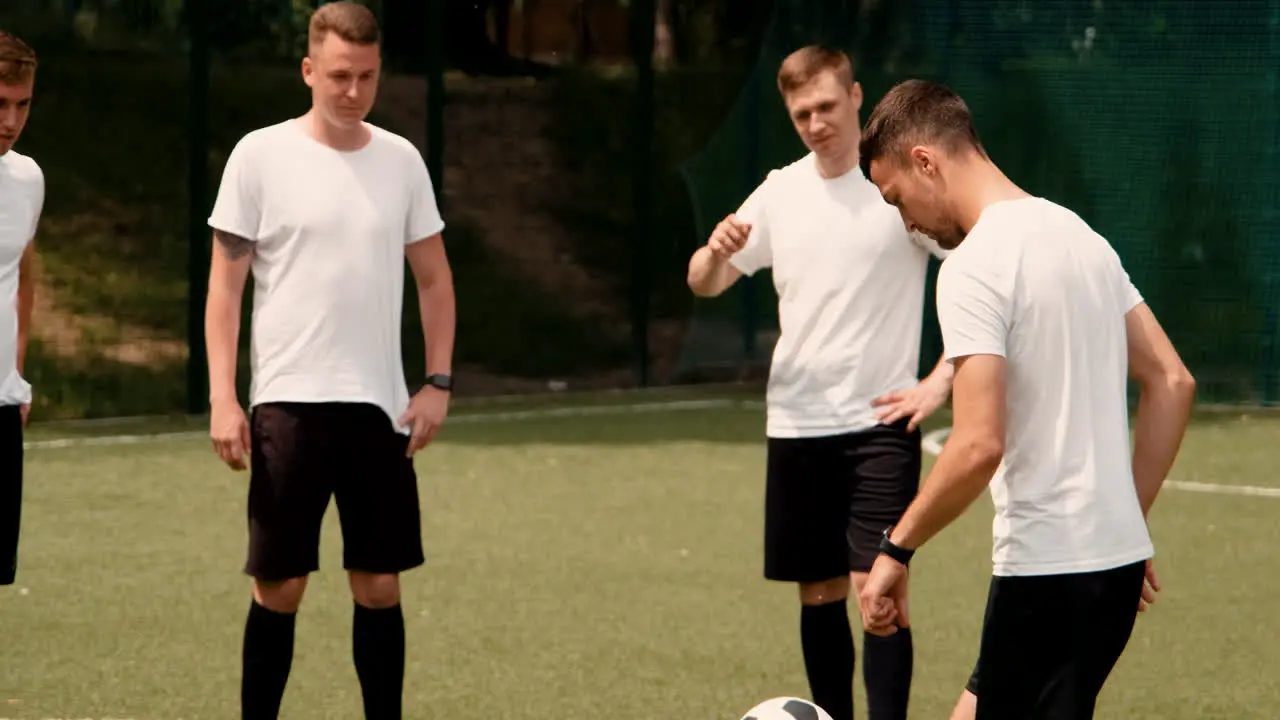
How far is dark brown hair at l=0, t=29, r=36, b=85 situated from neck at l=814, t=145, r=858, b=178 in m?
2.07

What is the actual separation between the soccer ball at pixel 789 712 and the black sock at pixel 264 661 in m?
1.24

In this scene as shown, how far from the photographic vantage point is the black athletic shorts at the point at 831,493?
6.19 m

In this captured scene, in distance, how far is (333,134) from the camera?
5.87 meters

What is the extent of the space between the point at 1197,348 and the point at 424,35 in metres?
5.44

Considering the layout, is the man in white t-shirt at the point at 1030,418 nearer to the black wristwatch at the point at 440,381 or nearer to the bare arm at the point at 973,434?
the bare arm at the point at 973,434

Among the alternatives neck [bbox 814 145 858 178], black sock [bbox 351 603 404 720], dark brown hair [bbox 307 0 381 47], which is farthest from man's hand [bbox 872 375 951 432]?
dark brown hair [bbox 307 0 381 47]

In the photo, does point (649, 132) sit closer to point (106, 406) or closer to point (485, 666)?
point (106, 406)

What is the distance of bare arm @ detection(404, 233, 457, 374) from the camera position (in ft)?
20.0

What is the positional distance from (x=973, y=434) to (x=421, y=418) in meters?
2.25

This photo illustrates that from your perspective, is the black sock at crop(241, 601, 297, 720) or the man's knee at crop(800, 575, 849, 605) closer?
the black sock at crop(241, 601, 297, 720)

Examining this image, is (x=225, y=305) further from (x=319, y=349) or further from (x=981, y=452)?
(x=981, y=452)

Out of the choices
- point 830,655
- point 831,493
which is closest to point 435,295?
point 831,493

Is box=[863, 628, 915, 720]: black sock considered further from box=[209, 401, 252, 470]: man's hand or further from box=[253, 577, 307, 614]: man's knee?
box=[209, 401, 252, 470]: man's hand

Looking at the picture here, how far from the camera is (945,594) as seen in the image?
8906 mm
